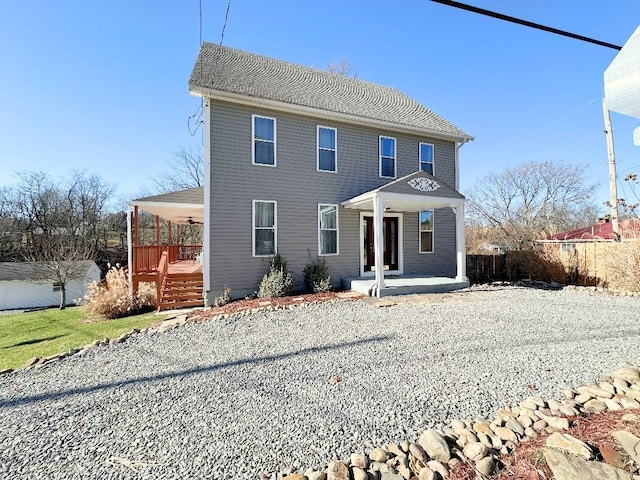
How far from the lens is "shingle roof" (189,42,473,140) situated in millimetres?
9156

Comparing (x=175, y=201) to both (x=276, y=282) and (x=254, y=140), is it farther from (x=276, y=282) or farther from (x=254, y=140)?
(x=276, y=282)

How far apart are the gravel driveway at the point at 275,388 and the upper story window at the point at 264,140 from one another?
5425 mm

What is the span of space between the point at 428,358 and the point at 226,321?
170 inches

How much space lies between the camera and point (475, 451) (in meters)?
2.24

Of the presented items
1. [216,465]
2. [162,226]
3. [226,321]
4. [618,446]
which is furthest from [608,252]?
[162,226]

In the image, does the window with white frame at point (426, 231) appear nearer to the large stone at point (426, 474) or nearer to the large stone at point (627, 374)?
the large stone at point (627, 374)

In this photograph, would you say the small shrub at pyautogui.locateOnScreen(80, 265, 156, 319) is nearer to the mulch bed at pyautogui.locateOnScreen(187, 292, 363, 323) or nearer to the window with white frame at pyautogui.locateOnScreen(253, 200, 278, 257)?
the mulch bed at pyautogui.locateOnScreen(187, 292, 363, 323)

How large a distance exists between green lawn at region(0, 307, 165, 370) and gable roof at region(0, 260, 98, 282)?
999cm

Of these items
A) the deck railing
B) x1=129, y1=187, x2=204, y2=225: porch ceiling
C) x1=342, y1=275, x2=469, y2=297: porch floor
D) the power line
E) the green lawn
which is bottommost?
the green lawn

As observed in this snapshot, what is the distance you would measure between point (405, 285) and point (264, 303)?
4.46 metres

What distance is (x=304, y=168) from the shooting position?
10023 mm

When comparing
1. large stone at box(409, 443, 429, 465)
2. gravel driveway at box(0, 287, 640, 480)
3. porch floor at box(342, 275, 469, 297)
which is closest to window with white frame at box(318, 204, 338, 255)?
porch floor at box(342, 275, 469, 297)

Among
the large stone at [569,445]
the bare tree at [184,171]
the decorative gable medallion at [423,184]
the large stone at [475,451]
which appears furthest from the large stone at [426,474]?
the bare tree at [184,171]

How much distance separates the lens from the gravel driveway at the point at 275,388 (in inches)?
94.4
